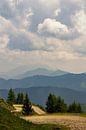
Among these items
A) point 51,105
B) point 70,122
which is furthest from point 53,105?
point 70,122

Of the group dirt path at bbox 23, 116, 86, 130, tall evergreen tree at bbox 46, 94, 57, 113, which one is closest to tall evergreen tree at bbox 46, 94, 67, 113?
tall evergreen tree at bbox 46, 94, 57, 113

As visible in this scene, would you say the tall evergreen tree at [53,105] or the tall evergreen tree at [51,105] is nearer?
the tall evergreen tree at [51,105]

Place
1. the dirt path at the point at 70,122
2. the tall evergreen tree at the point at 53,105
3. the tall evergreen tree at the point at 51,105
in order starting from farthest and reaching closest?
the tall evergreen tree at the point at 53,105
the tall evergreen tree at the point at 51,105
the dirt path at the point at 70,122

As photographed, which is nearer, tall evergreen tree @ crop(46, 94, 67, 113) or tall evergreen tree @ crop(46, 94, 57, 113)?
tall evergreen tree @ crop(46, 94, 57, 113)

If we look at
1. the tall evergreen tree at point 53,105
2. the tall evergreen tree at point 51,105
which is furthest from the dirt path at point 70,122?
the tall evergreen tree at point 53,105

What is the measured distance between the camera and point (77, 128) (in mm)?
39844

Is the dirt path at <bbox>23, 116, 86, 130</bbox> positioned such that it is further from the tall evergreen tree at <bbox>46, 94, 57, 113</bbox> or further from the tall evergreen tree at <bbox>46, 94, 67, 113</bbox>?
the tall evergreen tree at <bbox>46, 94, 67, 113</bbox>

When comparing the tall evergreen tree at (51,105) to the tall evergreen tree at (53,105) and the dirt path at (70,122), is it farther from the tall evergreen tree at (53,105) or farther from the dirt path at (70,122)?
the dirt path at (70,122)

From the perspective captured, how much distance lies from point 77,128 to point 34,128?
232 inches

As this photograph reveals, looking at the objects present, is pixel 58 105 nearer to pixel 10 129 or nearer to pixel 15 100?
pixel 15 100

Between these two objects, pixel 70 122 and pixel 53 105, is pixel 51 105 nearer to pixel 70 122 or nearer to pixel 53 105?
pixel 53 105

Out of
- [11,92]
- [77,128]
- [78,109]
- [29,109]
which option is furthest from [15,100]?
[77,128]

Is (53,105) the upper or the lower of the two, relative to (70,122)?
upper

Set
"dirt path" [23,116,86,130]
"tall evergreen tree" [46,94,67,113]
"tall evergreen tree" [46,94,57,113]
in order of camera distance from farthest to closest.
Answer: "tall evergreen tree" [46,94,67,113]
"tall evergreen tree" [46,94,57,113]
"dirt path" [23,116,86,130]
